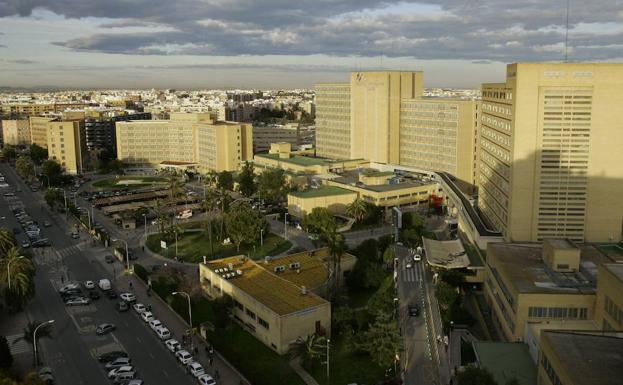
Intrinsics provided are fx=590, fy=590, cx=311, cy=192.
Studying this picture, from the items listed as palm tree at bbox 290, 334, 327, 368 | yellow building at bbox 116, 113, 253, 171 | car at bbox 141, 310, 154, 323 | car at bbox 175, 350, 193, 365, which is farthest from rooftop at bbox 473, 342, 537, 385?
yellow building at bbox 116, 113, 253, 171

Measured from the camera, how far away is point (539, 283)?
144 ft

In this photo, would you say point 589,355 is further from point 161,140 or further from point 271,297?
point 161,140

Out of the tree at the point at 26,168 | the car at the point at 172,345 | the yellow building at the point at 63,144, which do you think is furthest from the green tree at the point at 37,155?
the car at the point at 172,345

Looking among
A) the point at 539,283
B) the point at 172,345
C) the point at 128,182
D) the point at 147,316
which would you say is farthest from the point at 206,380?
the point at 128,182

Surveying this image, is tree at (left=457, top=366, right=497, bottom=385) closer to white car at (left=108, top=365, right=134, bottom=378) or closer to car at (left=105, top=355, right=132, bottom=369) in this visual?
white car at (left=108, top=365, right=134, bottom=378)

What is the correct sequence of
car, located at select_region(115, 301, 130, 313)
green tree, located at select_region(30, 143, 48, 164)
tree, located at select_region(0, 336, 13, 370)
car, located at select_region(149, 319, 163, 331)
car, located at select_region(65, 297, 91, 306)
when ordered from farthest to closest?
green tree, located at select_region(30, 143, 48, 164), car, located at select_region(65, 297, 91, 306), car, located at select_region(115, 301, 130, 313), car, located at select_region(149, 319, 163, 331), tree, located at select_region(0, 336, 13, 370)

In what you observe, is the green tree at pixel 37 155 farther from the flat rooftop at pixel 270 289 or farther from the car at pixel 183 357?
the car at pixel 183 357

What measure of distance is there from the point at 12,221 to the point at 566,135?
7586 centimetres

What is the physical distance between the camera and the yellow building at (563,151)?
178ft

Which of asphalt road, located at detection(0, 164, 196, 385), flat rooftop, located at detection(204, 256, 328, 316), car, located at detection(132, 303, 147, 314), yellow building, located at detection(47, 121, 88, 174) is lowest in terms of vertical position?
asphalt road, located at detection(0, 164, 196, 385)

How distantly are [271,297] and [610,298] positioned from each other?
24179 millimetres

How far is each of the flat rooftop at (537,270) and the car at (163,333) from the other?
1038 inches

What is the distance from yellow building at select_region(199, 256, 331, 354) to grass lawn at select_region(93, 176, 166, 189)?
66401mm

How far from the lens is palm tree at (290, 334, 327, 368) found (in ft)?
133
